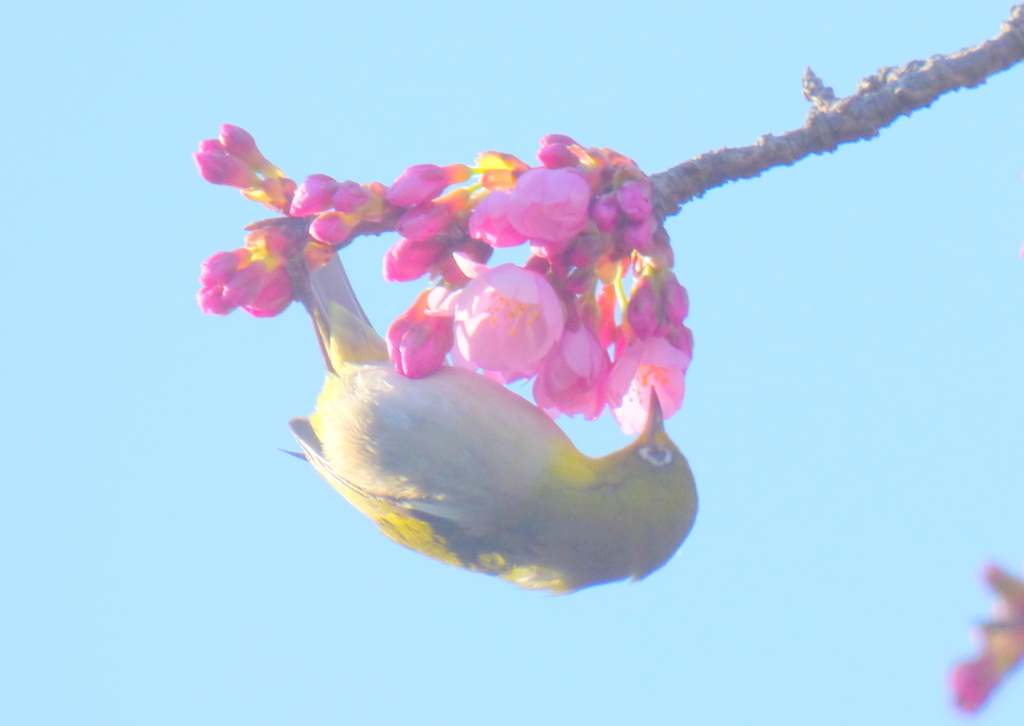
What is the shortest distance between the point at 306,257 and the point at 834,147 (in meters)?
2.05

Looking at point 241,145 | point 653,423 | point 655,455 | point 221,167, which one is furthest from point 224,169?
point 655,455

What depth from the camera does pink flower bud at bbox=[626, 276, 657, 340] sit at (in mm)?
3520

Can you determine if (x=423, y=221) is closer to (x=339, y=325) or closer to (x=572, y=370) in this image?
(x=572, y=370)

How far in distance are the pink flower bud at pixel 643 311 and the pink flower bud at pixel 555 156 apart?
21.7 inches

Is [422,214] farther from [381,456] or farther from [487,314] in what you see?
[381,456]

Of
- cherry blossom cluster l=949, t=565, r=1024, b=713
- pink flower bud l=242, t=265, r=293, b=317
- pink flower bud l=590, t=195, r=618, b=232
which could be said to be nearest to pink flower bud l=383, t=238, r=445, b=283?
pink flower bud l=242, t=265, r=293, b=317

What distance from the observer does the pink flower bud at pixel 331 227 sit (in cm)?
338

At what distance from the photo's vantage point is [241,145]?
12.0 ft

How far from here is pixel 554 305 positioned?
3.35m

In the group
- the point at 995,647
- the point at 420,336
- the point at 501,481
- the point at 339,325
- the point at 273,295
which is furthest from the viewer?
the point at 339,325

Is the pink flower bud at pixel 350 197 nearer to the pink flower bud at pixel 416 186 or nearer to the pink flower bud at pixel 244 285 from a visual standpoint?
the pink flower bud at pixel 416 186

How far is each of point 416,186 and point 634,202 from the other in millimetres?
785

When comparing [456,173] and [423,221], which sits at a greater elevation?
[456,173]

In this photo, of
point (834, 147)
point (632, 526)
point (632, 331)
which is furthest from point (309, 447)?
point (834, 147)
